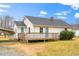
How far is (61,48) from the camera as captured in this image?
17734 mm

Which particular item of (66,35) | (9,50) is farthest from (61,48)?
(9,50)

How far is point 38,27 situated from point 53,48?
1.67ft

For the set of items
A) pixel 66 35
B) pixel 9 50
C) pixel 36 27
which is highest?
pixel 36 27

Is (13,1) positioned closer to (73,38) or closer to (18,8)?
(18,8)

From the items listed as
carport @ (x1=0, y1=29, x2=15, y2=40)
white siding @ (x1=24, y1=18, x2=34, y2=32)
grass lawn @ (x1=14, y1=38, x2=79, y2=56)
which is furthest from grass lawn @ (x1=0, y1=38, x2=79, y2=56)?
white siding @ (x1=24, y1=18, x2=34, y2=32)

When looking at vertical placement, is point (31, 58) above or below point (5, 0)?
below

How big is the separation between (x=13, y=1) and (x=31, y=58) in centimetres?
117

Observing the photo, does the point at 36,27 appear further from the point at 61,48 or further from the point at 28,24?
the point at 61,48

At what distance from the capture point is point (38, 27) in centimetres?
1775

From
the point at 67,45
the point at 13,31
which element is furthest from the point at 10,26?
the point at 67,45

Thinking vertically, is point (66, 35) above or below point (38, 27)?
below

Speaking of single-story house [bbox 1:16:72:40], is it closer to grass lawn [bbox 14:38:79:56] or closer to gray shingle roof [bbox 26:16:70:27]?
gray shingle roof [bbox 26:16:70:27]

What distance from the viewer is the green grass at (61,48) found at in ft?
58.0

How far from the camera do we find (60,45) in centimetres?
1775
